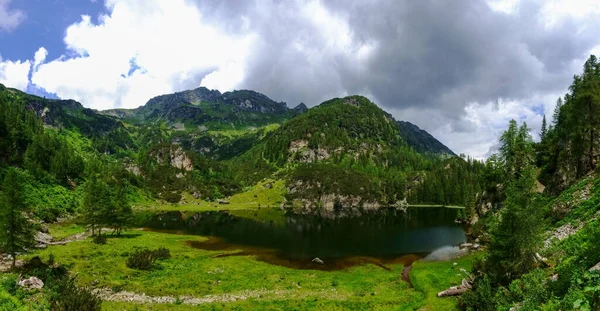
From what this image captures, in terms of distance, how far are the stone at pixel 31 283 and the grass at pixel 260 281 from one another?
5.26 meters

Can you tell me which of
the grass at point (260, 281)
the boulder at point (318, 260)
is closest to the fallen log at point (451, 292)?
the grass at point (260, 281)

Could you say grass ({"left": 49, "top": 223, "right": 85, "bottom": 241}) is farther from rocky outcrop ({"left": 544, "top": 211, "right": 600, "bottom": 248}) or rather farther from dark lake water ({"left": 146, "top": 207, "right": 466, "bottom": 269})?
rocky outcrop ({"left": 544, "top": 211, "right": 600, "bottom": 248})

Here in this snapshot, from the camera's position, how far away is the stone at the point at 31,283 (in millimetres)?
36031

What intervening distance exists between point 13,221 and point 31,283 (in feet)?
57.3

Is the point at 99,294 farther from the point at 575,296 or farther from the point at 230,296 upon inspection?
the point at 575,296

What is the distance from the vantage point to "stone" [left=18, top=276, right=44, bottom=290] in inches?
1419

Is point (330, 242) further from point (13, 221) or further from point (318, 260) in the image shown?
point (13, 221)

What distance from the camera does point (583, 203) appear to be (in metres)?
47.6

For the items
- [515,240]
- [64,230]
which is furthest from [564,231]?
[64,230]

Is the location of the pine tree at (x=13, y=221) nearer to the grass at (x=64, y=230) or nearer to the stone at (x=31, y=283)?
the stone at (x=31, y=283)

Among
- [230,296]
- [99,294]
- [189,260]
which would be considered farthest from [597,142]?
[99,294]

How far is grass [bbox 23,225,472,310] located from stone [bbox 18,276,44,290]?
5264mm

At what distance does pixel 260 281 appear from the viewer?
48688 millimetres

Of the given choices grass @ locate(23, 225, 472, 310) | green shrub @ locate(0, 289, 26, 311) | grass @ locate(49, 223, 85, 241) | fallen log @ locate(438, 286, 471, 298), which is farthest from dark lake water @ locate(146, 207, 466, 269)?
green shrub @ locate(0, 289, 26, 311)
